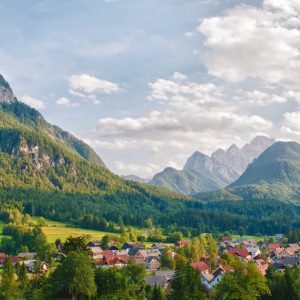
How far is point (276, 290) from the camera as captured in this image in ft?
A: 268

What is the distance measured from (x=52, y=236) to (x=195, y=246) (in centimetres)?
7457

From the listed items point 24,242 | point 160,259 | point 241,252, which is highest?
point 24,242

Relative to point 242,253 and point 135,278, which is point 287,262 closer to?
point 242,253

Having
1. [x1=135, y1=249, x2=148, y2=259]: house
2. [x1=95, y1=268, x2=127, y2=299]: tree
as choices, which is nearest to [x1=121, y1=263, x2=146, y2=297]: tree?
[x1=95, y1=268, x2=127, y2=299]: tree

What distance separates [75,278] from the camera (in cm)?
7706

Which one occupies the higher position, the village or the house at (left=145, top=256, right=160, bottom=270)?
the village

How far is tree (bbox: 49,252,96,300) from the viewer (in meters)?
77.3

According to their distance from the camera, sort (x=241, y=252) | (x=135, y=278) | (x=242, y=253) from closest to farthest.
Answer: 1. (x=135, y=278)
2. (x=242, y=253)
3. (x=241, y=252)

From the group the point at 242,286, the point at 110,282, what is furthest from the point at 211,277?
the point at 110,282

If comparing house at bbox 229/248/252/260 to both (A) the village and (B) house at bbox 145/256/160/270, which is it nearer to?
(A) the village

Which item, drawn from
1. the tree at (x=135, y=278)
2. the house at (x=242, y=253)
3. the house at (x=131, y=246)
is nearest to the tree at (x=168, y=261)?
the house at (x=242, y=253)

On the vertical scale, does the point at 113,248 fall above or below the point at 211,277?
above

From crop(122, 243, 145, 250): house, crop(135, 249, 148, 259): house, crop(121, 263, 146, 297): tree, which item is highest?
crop(121, 263, 146, 297): tree

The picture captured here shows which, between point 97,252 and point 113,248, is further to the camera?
point 113,248
